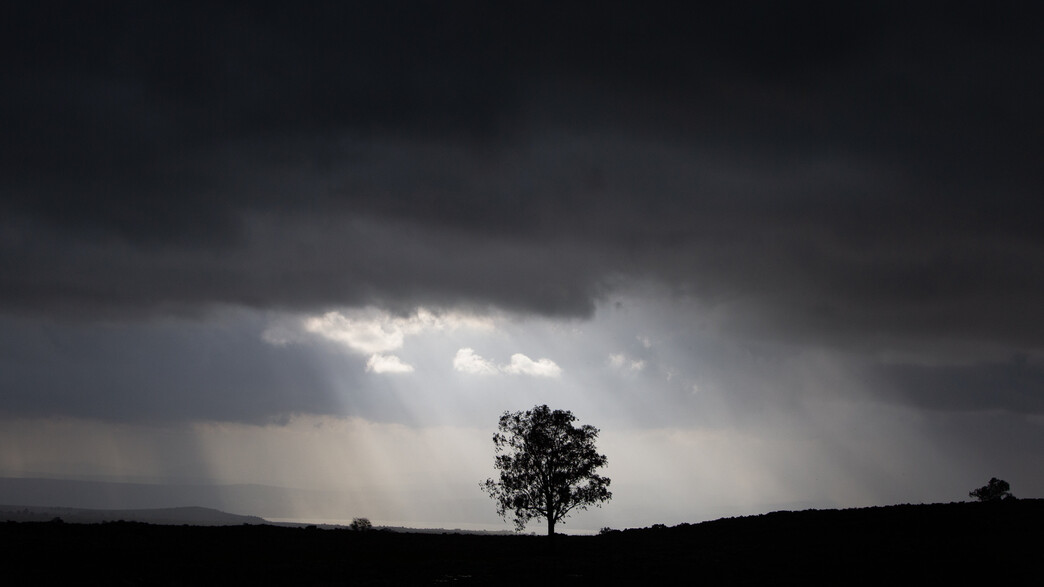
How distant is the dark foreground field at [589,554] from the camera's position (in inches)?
2197

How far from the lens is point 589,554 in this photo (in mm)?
72375

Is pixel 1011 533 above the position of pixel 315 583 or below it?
above

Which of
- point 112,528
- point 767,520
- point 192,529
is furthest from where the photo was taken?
point 767,520

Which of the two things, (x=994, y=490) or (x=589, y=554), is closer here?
(x=589, y=554)

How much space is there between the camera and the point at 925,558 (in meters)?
59.0

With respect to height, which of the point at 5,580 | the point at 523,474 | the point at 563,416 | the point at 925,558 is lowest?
the point at 5,580

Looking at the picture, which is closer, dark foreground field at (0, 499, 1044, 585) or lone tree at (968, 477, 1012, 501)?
dark foreground field at (0, 499, 1044, 585)

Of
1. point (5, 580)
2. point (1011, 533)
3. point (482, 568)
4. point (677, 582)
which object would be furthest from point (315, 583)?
point (1011, 533)

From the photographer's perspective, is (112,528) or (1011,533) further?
(112,528)

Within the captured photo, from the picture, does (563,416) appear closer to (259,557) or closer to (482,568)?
(482,568)

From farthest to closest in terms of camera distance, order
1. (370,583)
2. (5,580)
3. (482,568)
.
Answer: (482,568) → (370,583) → (5,580)

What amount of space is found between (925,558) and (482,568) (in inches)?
1410

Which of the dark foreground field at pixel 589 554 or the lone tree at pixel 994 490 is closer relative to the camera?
the dark foreground field at pixel 589 554

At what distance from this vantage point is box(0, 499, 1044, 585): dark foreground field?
55812 millimetres
